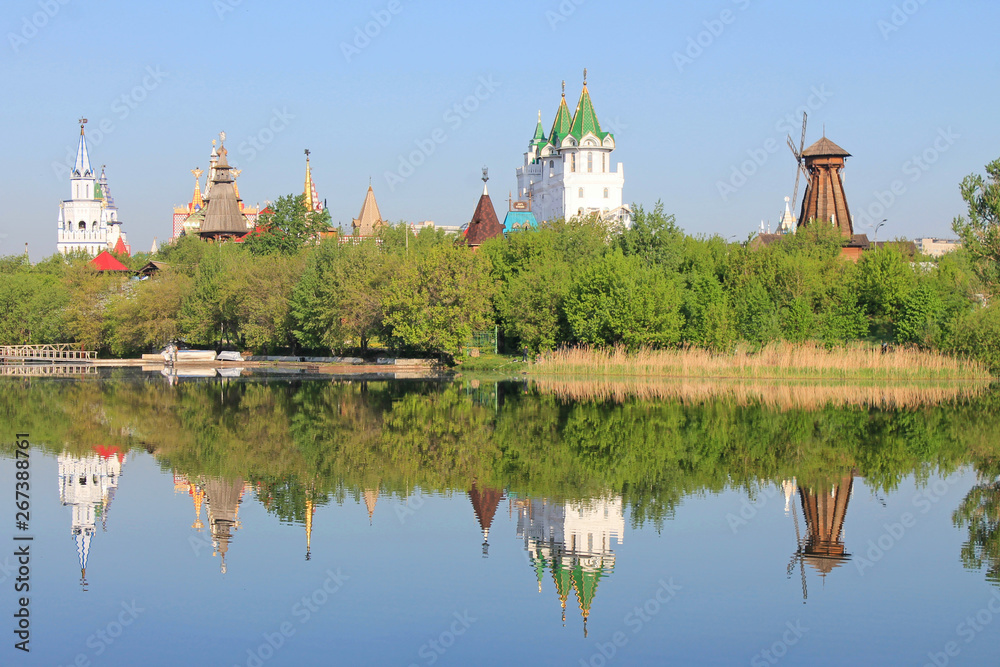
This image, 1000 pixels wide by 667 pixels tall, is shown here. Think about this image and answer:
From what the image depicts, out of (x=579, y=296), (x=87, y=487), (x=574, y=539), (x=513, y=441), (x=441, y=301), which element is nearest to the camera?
(x=574, y=539)

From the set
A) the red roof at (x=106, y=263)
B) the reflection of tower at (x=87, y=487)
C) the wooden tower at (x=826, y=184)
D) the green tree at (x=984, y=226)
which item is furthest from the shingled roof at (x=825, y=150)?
the reflection of tower at (x=87, y=487)

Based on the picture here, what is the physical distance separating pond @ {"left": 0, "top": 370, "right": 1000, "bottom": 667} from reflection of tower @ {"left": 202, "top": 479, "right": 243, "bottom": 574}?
0.20 feet

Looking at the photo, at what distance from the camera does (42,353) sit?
58.6 meters

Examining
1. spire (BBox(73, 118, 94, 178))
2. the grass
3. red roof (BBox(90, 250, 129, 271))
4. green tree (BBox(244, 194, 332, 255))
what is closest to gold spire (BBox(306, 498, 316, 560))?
the grass

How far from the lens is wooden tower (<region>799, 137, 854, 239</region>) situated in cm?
6575

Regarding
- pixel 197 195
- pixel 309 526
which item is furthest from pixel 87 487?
pixel 197 195

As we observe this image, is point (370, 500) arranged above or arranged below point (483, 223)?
below

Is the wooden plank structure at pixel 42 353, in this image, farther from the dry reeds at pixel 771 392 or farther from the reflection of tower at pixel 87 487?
the reflection of tower at pixel 87 487

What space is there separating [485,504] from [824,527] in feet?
16.1

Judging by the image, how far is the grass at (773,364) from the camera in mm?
35312

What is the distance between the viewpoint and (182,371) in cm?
4759

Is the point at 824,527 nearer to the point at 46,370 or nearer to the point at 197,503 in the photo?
the point at 197,503

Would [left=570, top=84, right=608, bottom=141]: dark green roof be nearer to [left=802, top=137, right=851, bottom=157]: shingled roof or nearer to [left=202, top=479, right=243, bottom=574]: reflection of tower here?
[left=802, top=137, right=851, bottom=157]: shingled roof

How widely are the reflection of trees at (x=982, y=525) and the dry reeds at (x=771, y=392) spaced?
34.9 feet
